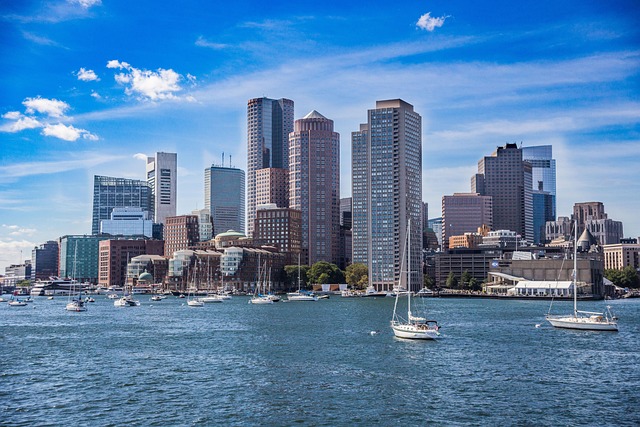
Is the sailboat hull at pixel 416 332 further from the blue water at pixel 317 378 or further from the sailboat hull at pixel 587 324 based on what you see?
the sailboat hull at pixel 587 324

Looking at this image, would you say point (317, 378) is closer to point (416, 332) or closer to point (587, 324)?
point (416, 332)

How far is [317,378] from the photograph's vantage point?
6856 cm

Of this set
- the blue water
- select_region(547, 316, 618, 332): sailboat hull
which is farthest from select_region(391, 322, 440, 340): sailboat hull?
select_region(547, 316, 618, 332): sailboat hull

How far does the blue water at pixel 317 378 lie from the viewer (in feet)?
177

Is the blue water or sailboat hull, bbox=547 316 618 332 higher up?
sailboat hull, bbox=547 316 618 332

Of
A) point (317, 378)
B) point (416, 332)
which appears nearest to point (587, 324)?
point (416, 332)

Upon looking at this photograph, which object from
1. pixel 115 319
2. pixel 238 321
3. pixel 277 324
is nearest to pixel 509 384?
pixel 277 324

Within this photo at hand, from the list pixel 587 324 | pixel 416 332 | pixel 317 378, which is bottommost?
pixel 317 378

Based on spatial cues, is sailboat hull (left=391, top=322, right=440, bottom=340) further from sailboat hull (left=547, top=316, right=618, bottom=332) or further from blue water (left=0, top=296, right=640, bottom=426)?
sailboat hull (left=547, top=316, right=618, bottom=332)

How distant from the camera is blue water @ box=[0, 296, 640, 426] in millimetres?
54031

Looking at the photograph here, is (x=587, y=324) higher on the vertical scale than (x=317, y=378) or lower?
higher

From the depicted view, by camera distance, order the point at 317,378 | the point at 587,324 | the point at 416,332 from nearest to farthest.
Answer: the point at 317,378 < the point at 416,332 < the point at 587,324

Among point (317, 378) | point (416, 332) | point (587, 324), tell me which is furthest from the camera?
point (587, 324)

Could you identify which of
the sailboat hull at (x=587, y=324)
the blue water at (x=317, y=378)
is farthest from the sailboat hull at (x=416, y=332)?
the sailboat hull at (x=587, y=324)
